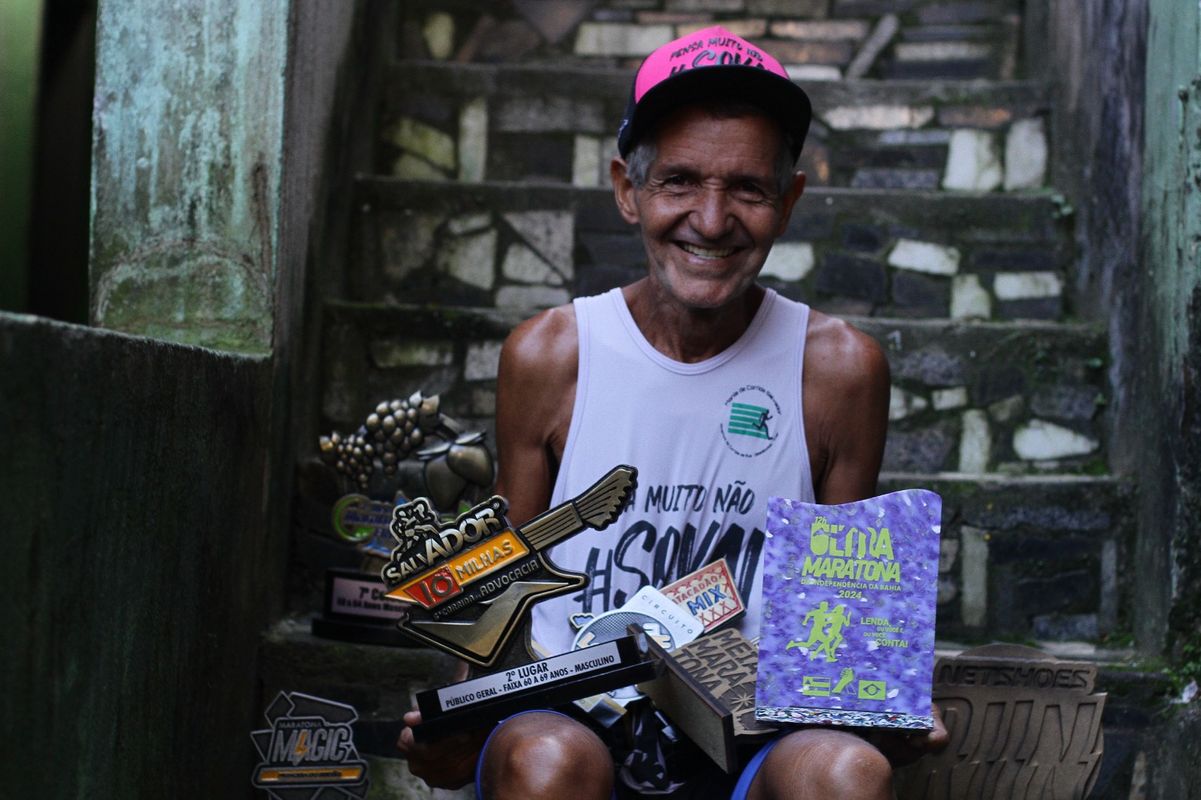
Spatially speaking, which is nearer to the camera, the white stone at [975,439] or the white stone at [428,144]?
the white stone at [975,439]

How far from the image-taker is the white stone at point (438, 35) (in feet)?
14.8

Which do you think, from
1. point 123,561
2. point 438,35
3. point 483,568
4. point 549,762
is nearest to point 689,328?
point 483,568

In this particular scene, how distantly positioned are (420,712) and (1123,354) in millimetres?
2143

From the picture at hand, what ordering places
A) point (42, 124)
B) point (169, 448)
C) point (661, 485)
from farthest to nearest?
1. point (42, 124)
2. point (661, 485)
3. point (169, 448)

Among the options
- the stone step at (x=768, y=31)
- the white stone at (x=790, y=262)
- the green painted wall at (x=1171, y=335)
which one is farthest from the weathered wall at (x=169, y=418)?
the green painted wall at (x=1171, y=335)

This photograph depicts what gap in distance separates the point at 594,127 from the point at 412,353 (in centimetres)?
112

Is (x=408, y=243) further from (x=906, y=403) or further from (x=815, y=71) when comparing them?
(x=815, y=71)

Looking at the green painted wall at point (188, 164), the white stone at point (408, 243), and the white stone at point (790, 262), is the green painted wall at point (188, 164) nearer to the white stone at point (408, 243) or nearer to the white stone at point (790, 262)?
the white stone at point (408, 243)

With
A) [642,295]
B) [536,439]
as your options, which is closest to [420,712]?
[536,439]

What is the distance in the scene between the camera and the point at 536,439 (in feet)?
6.91

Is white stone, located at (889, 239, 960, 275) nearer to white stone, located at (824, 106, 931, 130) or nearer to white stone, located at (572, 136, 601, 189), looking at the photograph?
white stone, located at (824, 106, 931, 130)

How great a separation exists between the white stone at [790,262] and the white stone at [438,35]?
1570 mm

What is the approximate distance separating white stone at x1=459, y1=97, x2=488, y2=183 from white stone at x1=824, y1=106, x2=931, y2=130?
3.51 ft

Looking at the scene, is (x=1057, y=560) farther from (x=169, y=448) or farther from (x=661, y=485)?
(x=169, y=448)
